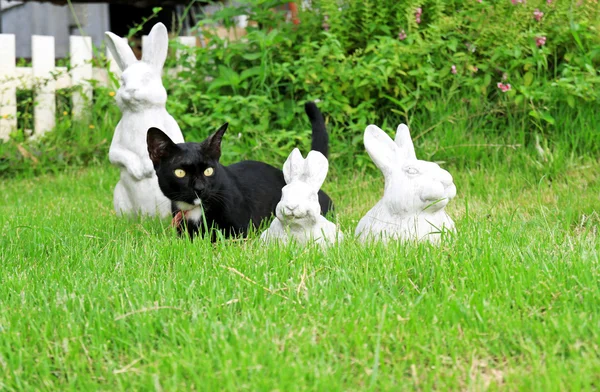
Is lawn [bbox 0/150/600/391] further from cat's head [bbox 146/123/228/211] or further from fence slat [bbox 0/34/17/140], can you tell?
fence slat [bbox 0/34/17/140]

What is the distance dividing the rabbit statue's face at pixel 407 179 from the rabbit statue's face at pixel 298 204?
357 mm

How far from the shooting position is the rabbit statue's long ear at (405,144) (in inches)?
137

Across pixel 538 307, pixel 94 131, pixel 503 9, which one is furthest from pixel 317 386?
pixel 94 131

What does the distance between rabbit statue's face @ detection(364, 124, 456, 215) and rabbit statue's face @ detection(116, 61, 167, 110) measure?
1365 mm

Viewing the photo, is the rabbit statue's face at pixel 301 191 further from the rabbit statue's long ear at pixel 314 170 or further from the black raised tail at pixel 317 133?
the black raised tail at pixel 317 133

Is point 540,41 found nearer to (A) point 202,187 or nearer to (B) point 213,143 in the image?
(B) point 213,143

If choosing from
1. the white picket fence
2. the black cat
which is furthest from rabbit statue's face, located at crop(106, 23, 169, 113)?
the white picket fence

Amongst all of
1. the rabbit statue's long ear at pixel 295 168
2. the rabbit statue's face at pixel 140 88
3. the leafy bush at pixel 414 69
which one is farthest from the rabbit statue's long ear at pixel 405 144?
the leafy bush at pixel 414 69

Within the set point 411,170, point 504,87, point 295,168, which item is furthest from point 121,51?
point 504,87

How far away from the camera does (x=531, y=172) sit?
206 inches

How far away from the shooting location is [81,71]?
23.2 ft

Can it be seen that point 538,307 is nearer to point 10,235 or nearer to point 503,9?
point 10,235

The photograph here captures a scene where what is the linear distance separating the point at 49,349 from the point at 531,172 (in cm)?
379

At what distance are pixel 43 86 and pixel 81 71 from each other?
38cm
